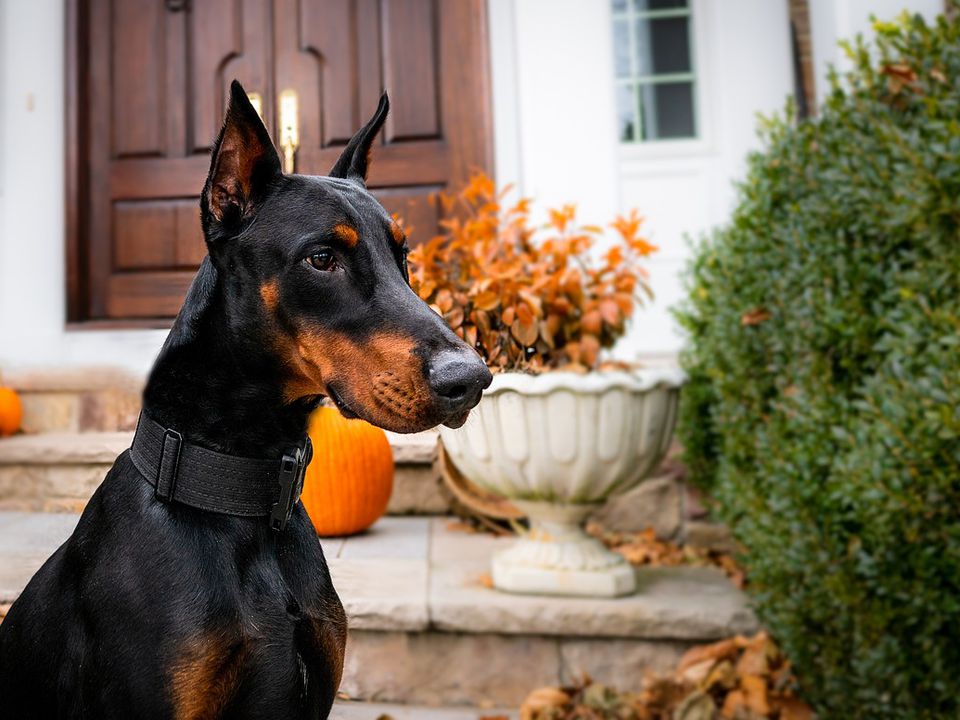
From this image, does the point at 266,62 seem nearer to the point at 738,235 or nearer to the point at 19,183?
the point at 19,183

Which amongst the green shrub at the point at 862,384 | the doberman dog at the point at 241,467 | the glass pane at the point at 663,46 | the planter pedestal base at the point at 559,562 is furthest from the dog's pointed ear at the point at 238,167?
the glass pane at the point at 663,46

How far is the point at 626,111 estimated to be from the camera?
15.2ft

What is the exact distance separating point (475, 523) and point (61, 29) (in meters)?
2.34

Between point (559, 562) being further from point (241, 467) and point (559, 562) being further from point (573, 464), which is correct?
point (241, 467)

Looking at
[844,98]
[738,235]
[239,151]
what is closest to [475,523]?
[738,235]

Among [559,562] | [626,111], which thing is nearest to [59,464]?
[559,562]

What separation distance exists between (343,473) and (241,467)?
0.78 ft

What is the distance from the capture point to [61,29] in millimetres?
772

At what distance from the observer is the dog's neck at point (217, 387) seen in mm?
460

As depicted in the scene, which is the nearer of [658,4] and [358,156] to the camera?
[358,156]

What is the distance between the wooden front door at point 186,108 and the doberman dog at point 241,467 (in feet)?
0.25

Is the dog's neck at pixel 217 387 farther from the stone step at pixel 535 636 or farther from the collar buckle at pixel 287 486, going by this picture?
the stone step at pixel 535 636

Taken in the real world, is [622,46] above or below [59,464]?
above

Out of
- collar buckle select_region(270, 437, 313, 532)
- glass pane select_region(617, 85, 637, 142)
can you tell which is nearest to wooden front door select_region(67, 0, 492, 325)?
collar buckle select_region(270, 437, 313, 532)
